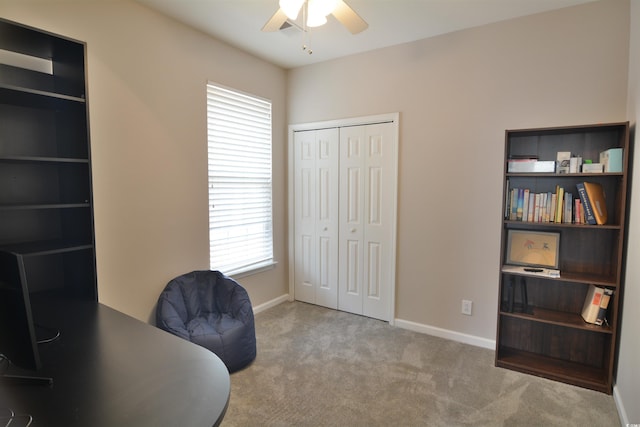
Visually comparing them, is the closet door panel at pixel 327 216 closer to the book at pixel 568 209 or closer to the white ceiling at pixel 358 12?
the white ceiling at pixel 358 12

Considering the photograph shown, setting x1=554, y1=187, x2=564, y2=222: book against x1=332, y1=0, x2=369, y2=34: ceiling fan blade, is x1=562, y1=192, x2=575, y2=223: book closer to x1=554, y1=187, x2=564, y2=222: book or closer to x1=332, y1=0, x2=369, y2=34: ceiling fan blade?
x1=554, y1=187, x2=564, y2=222: book

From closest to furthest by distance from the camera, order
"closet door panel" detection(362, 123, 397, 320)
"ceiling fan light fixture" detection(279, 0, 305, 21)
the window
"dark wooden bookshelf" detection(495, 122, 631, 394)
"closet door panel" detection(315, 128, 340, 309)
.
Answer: "ceiling fan light fixture" detection(279, 0, 305, 21) → "dark wooden bookshelf" detection(495, 122, 631, 394) → the window → "closet door panel" detection(362, 123, 397, 320) → "closet door panel" detection(315, 128, 340, 309)

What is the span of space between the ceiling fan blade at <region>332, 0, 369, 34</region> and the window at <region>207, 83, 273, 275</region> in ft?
4.90

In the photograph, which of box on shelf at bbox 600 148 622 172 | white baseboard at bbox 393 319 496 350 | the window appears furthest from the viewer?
the window

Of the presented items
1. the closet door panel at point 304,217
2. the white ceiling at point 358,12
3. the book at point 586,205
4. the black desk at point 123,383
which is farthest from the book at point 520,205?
the black desk at point 123,383

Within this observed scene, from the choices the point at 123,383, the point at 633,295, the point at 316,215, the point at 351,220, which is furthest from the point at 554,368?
Answer: the point at 123,383

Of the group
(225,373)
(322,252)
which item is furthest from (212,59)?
(225,373)

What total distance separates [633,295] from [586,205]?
625 mm

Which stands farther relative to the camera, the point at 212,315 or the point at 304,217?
the point at 304,217

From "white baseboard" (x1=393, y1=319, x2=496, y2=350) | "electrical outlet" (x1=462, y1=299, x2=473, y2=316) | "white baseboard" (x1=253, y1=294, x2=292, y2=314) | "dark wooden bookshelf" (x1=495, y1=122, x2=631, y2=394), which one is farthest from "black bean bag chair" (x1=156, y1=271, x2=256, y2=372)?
"dark wooden bookshelf" (x1=495, y1=122, x2=631, y2=394)

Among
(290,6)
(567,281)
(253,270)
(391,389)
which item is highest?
(290,6)

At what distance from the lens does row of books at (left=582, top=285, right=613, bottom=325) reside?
7.76 feet

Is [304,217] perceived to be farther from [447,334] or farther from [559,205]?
[559,205]

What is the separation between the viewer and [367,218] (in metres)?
3.54
